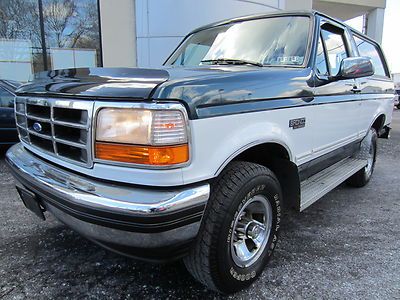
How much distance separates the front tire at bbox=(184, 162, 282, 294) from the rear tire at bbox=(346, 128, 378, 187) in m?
2.49

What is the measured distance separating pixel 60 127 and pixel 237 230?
1270mm

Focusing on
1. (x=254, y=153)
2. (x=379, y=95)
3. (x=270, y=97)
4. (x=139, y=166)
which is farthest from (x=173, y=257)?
Result: (x=379, y=95)

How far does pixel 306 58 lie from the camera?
274 centimetres

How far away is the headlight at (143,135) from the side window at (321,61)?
5.60ft

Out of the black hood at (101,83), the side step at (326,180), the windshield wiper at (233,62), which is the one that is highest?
the windshield wiper at (233,62)

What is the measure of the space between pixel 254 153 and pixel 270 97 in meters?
0.43

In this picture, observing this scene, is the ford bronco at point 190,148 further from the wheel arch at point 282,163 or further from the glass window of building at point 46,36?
the glass window of building at point 46,36

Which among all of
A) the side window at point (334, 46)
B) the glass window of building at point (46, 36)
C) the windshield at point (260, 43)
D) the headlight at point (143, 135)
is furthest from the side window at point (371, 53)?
Result: the glass window of building at point (46, 36)

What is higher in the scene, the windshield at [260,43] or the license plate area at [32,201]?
the windshield at [260,43]

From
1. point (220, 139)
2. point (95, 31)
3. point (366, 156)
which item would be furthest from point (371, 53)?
point (95, 31)

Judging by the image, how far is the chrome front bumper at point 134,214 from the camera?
163 centimetres

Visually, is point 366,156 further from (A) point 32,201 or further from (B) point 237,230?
(A) point 32,201

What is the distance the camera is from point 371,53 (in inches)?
197

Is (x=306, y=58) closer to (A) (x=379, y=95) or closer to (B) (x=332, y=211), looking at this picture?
(B) (x=332, y=211)
